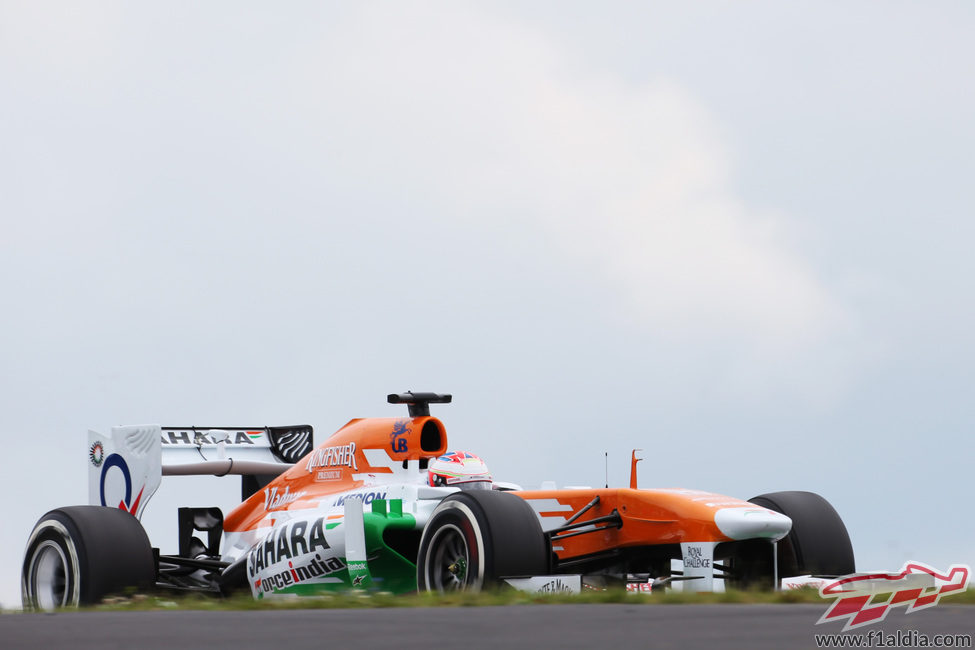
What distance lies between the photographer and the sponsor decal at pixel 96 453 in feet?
42.5

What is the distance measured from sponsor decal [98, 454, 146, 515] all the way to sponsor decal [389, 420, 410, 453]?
9.52 ft

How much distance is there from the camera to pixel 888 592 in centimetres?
673

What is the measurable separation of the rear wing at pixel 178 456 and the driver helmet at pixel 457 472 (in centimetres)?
309

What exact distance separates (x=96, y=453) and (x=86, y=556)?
8.87 ft

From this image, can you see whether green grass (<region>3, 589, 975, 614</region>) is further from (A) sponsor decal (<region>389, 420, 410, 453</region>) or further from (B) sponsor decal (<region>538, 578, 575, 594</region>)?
(A) sponsor decal (<region>389, 420, 410, 453</region>)

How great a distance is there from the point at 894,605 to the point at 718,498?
3.70 m

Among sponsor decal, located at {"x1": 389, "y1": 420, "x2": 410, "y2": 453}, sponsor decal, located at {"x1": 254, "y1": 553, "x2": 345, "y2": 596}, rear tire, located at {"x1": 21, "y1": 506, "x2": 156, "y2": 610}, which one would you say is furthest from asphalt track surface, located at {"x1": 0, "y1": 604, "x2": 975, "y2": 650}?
sponsor decal, located at {"x1": 389, "y1": 420, "x2": 410, "y2": 453}

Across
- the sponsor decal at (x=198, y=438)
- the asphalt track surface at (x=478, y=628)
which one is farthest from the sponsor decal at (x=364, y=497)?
the asphalt track surface at (x=478, y=628)

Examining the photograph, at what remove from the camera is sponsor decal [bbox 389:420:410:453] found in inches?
430

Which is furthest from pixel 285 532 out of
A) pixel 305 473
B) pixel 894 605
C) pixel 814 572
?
pixel 894 605

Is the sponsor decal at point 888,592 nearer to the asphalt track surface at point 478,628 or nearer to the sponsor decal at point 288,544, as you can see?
the asphalt track surface at point 478,628

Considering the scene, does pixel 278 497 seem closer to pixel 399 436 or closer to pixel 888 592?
pixel 399 436

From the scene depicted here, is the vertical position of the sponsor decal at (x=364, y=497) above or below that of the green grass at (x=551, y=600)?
above

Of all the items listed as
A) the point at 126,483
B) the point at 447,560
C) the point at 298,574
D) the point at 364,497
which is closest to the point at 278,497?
the point at 298,574
